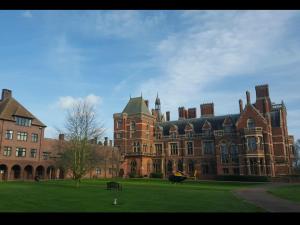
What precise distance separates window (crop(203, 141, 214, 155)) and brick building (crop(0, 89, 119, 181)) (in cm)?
2249

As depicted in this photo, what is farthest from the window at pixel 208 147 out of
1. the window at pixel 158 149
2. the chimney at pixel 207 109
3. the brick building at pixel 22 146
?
the brick building at pixel 22 146

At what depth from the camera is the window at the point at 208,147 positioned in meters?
59.6

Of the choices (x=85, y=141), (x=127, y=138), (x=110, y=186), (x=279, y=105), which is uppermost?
(x=279, y=105)

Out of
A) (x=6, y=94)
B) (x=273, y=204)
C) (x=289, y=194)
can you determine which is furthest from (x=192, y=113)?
(x=273, y=204)

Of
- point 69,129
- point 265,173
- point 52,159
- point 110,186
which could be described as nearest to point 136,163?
point 52,159

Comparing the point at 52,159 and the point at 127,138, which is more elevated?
the point at 127,138

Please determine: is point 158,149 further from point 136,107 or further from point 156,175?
point 136,107

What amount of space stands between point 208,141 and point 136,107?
18.6 m

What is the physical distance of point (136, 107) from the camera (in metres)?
68.6

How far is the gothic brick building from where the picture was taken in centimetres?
5203

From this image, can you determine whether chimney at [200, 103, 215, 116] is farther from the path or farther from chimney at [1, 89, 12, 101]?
the path
